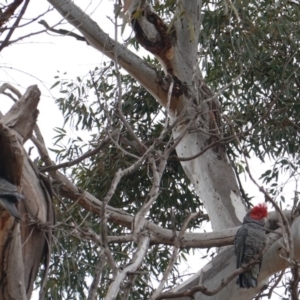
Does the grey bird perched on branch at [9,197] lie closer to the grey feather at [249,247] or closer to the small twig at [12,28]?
the small twig at [12,28]

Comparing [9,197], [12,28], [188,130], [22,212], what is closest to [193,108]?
[188,130]

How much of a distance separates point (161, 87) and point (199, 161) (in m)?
0.50

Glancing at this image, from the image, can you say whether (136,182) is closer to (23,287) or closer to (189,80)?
(189,80)

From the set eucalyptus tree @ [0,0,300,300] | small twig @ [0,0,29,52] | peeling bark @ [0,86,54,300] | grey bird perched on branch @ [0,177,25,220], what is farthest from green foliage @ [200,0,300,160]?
small twig @ [0,0,29,52]

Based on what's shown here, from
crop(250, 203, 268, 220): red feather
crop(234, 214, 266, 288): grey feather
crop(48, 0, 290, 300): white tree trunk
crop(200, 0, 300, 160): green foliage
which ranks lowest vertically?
crop(234, 214, 266, 288): grey feather

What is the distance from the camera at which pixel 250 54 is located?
4.18 metres

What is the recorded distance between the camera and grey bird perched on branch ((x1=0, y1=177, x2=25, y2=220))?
1.90 metres

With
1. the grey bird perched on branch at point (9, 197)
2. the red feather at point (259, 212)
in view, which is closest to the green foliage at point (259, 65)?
the red feather at point (259, 212)

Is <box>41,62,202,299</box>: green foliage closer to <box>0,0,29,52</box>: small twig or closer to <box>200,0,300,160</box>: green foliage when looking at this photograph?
<box>200,0,300,160</box>: green foliage

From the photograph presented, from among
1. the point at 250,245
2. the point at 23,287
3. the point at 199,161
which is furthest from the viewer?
the point at 199,161

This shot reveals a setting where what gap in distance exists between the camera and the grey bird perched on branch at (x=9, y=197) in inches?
74.6

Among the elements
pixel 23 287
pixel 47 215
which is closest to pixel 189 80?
pixel 47 215

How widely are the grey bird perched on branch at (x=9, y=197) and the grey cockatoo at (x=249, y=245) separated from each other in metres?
1.29

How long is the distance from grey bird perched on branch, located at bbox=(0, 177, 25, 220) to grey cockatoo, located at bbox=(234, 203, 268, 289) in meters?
1.29
